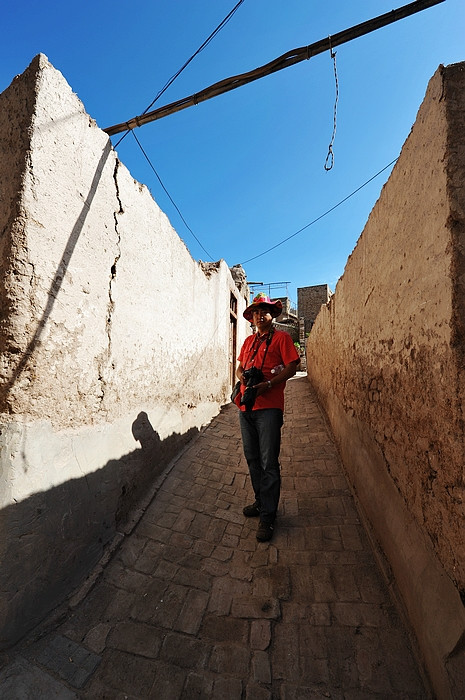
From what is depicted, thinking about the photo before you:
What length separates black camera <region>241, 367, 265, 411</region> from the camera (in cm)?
250

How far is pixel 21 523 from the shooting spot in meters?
1.69

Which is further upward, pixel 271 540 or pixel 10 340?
pixel 10 340

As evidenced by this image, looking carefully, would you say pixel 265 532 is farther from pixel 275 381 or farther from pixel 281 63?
pixel 281 63

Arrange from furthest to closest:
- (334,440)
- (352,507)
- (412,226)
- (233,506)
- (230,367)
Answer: (230,367)
(334,440)
(233,506)
(352,507)
(412,226)

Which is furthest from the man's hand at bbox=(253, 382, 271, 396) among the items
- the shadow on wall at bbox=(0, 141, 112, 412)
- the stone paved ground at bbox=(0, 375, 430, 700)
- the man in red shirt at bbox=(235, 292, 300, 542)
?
the shadow on wall at bbox=(0, 141, 112, 412)

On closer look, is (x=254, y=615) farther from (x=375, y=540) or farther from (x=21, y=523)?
(x=21, y=523)

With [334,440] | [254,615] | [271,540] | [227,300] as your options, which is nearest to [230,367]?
[227,300]

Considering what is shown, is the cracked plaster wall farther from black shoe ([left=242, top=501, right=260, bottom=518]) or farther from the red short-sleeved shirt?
the red short-sleeved shirt

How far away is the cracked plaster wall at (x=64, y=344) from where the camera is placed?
1733 mm

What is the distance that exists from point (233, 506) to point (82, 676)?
1610 mm

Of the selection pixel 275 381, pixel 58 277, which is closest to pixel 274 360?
pixel 275 381

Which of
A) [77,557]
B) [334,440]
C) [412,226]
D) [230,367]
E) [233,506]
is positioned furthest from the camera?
[230,367]

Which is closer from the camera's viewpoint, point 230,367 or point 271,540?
point 271,540

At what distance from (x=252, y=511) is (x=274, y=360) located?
145 centimetres
